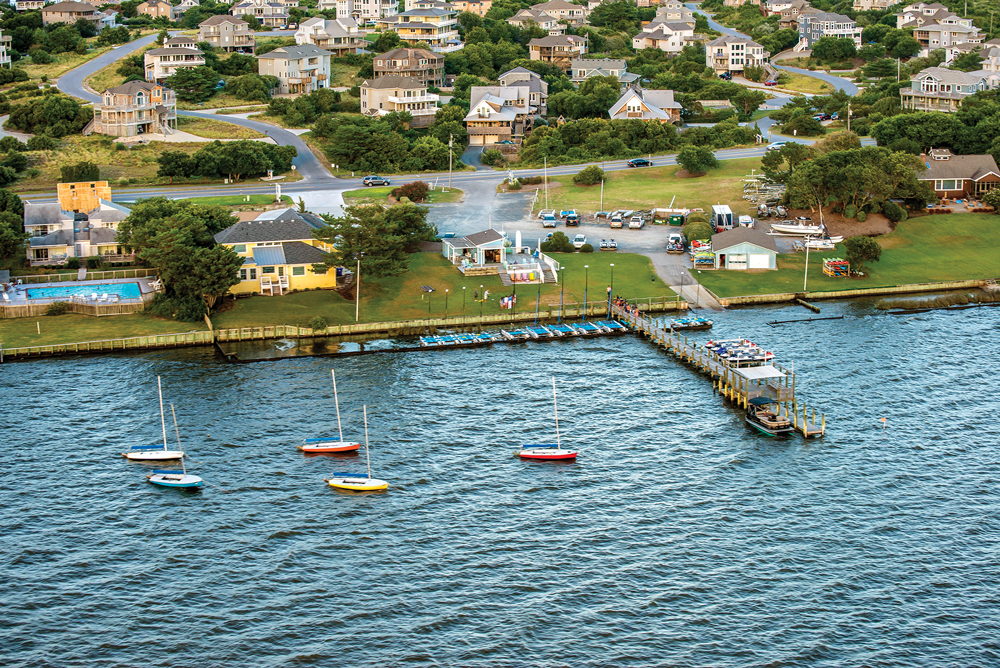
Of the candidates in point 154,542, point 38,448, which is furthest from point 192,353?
point 154,542

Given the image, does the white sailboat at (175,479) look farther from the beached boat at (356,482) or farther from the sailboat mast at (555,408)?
the sailboat mast at (555,408)

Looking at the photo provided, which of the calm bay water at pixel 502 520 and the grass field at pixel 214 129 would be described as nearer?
the calm bay water at pixel 502 520

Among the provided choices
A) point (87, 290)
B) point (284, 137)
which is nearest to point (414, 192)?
point (284, 137)

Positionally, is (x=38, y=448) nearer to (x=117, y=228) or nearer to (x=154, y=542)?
(x=154, y=542)

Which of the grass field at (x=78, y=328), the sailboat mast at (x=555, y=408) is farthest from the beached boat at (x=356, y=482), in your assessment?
the grass field at (x=78, y=328)

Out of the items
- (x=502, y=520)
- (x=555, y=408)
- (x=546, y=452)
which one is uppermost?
→ (x=555, y=408)

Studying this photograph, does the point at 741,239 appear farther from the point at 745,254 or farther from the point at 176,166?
the point at 176,166
